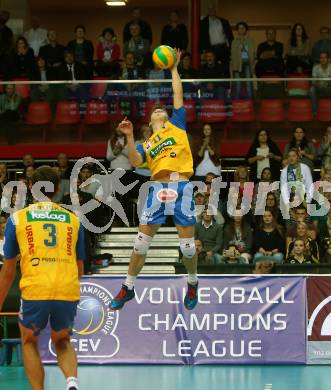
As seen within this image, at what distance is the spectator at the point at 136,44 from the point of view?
23.6 metres

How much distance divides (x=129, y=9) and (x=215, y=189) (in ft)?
50.0

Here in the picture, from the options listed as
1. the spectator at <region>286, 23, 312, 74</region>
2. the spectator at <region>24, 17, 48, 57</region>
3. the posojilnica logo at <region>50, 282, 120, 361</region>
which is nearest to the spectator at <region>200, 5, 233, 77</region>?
the spectator at <region>286, 23, 312, 74</region>

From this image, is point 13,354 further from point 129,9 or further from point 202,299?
point 129,9

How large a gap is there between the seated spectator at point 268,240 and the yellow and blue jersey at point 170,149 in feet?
17.3

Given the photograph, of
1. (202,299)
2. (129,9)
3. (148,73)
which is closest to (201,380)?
(202,299)

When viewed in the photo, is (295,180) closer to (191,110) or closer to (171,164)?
(191,110)

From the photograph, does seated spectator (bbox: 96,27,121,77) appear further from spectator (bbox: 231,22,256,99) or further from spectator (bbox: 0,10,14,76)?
spectator (bbox: 231,22,256,99)

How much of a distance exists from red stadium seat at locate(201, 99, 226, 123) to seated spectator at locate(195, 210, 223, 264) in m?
2.52

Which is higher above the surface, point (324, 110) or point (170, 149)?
point (170, 149)

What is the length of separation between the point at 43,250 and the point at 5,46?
15.4m

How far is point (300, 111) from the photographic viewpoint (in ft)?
66.7

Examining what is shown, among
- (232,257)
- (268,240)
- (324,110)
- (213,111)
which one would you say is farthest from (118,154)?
(324,110)

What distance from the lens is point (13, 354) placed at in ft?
56.7

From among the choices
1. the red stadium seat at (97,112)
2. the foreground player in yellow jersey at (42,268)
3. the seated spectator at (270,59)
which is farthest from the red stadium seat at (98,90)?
the foreground player in yellow jersey at (42,268)
